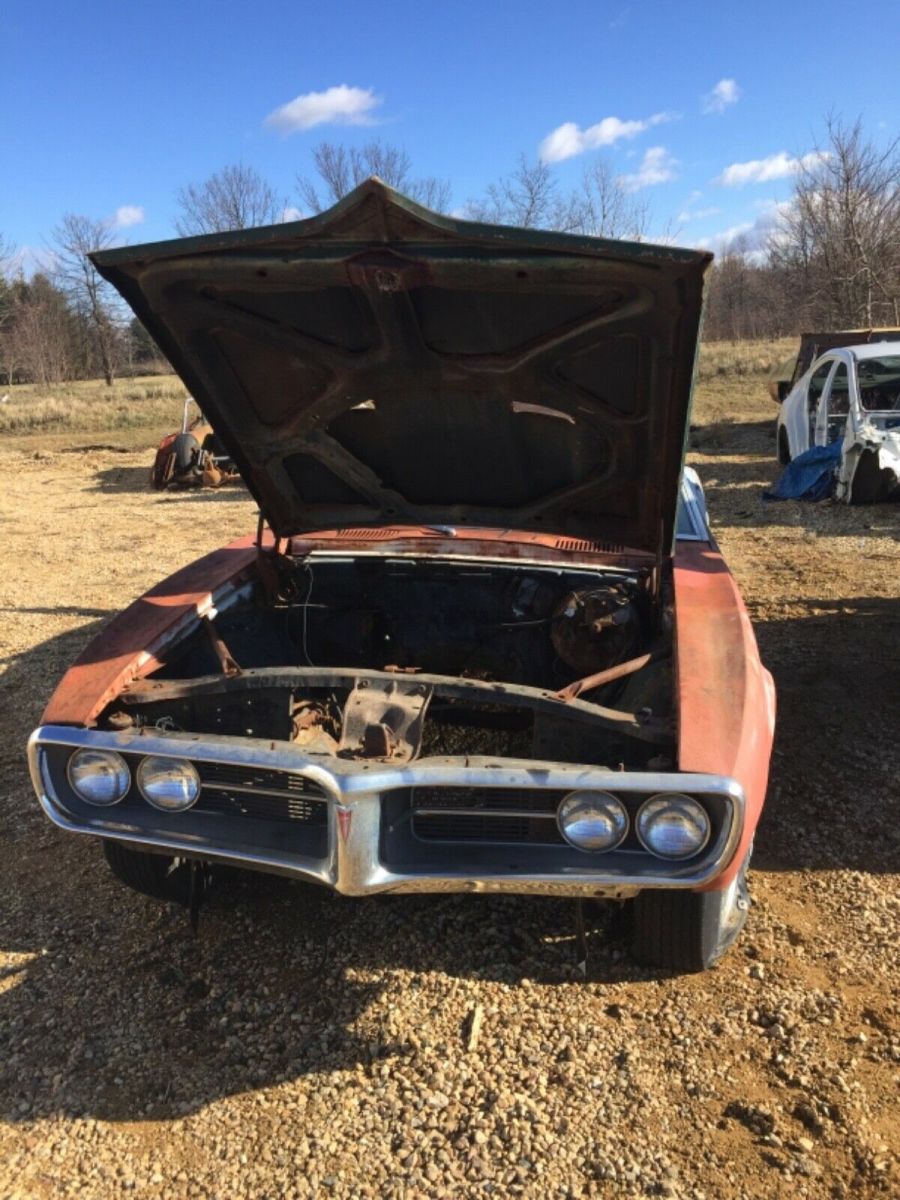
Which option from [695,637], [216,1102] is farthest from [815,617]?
[216,1102]

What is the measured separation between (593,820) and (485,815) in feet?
0.93

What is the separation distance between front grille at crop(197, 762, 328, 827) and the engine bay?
0.12 meters

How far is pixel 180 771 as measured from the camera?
2.31 m

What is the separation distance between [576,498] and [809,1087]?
2.11 meters

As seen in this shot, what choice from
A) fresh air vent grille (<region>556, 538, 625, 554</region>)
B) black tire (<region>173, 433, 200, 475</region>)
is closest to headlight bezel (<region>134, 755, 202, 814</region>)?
fresh air vent grille (<region>556, 538, 625, 554</region>)

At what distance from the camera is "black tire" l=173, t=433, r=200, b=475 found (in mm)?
12930

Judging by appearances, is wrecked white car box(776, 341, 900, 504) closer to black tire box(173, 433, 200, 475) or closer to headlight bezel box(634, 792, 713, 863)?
headlight bezel box(634, 792, 713, 863)

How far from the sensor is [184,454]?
510 inches

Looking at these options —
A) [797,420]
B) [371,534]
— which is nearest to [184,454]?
[797,420]

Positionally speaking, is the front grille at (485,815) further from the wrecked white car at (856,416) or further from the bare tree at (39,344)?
the bare tree at (39,344)

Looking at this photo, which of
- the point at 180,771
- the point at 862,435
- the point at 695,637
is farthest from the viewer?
the point at 862,435

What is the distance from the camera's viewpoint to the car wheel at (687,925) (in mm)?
2363

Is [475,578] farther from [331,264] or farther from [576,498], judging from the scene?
[331,264]

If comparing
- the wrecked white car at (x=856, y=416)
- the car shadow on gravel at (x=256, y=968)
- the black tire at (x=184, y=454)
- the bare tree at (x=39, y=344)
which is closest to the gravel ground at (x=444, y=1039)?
the car shadow on gravel at (x=256, y=968)
